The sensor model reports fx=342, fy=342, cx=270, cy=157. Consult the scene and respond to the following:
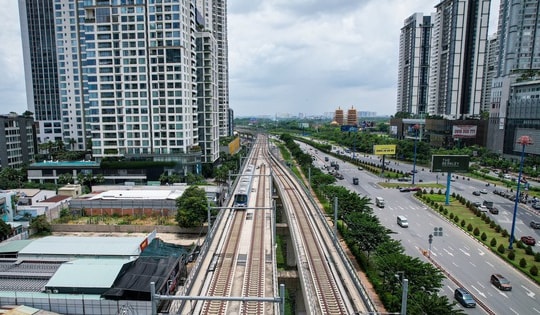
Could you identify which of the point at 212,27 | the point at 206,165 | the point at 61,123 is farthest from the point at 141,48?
the point at 212,27

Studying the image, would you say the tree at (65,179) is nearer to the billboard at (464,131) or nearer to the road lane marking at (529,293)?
the road lane marking at (529,293)

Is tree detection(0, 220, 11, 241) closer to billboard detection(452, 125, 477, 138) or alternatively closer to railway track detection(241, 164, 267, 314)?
railway track detection(241, 164, 267, 314)

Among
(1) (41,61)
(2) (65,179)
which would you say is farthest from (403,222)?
(1) (41,61)

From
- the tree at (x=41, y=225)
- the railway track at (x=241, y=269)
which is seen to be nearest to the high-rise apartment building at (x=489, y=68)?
the railway track at (x=241, y=269)

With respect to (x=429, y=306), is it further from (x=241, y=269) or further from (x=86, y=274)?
(x=86, y=274)

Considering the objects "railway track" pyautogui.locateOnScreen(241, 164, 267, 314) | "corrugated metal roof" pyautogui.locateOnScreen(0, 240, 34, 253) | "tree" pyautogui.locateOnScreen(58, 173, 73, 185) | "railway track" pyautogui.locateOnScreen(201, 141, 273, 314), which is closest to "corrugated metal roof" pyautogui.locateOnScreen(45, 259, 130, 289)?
"railway track" pyautogui.locateOnScreen(201, 141, 273, 314)

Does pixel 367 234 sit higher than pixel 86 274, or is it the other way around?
pixel 367 234
